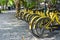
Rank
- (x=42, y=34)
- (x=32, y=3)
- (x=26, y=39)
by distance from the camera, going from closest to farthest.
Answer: (x=26, y=39)
(x=42, y=34)
(x=32, y=3)

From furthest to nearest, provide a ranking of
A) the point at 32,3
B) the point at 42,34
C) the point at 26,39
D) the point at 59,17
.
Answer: the point at 32,3 < the point at 59,17 < the point at 42,34 < the point at 26,39

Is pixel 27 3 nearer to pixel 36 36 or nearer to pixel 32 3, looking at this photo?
pixel 32 3

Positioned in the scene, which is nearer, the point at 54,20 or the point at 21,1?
the point at 54,20

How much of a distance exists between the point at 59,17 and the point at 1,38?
3110 millimetres

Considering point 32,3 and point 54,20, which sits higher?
point 54,20

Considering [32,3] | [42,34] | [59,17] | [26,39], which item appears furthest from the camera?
[32,3]

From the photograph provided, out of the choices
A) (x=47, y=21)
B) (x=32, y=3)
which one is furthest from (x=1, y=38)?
(x=32, y=3)

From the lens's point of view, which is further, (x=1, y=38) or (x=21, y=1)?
(x=21, y=1)

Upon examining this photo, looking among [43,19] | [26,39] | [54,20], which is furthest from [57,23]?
[26,39]

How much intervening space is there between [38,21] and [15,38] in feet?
4.11

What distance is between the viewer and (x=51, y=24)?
9.71 m

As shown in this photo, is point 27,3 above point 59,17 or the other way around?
the other way around

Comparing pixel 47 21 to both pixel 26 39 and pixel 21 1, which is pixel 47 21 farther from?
pixel 21 1

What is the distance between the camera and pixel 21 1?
976 inches
